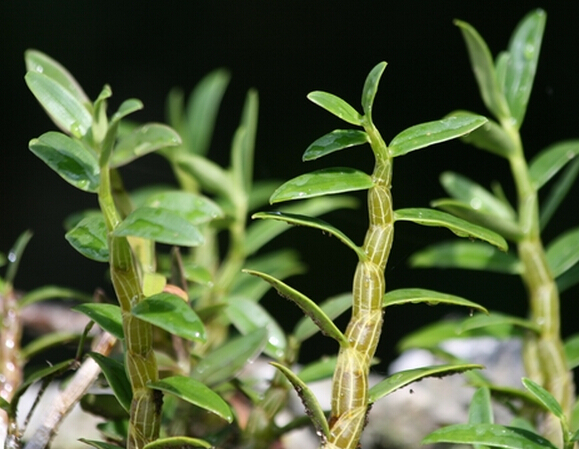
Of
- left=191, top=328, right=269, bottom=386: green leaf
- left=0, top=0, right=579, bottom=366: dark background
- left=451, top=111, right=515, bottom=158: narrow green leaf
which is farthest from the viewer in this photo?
left=0, top=0, right=579, bottom=366: dark background

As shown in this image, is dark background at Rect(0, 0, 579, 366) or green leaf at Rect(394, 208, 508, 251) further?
dark background at Rect(0, 0, 579, 366)

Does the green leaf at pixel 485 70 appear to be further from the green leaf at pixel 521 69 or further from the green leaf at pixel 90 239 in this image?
the green leaf at pixel 90 239

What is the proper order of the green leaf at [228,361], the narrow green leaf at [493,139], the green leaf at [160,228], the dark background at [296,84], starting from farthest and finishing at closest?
the dark background at [296,84], the narrow green leaf at [493,139], the green leaf at [228,361], the green leaf at [160,228]

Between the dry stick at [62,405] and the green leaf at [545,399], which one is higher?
the green leaf at [545,399]

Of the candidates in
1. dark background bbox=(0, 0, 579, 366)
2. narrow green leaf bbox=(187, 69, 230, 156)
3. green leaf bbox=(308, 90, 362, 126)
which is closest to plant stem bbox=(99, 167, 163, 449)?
green leaf bbox=(308, 90, 362, 126)

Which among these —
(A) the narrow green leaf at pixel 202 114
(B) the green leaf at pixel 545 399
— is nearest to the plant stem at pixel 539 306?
(B) the green leaf at pixel 545 399

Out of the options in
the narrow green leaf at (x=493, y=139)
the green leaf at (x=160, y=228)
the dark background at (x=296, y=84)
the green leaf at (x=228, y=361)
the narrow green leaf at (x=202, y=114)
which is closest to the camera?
the green leaf at (x=160, y=228)

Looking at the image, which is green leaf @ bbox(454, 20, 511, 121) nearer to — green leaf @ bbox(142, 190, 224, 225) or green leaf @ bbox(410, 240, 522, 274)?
green leaf @ bbox(410, 240, 522, 274)

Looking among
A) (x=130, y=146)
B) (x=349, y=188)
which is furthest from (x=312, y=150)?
(x=130, y=146)
